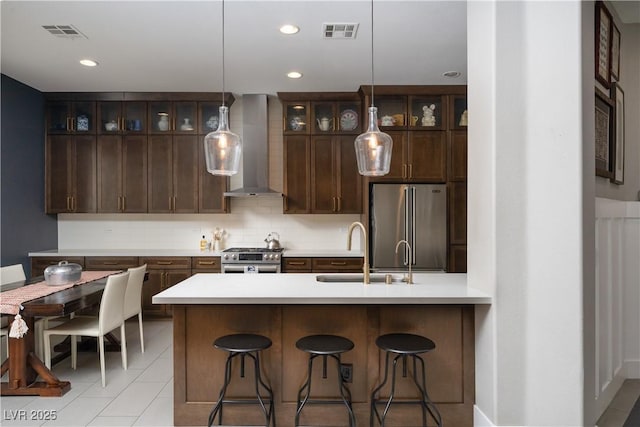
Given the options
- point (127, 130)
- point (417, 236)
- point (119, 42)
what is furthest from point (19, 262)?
point (417, 236)

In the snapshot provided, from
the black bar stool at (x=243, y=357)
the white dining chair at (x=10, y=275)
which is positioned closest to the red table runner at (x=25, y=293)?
the white dining chair at (x=10, y=275)

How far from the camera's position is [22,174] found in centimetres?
466

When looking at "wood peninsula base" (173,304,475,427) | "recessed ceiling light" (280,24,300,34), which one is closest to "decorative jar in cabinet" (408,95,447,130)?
"recessed ceiling light" (280,24,300,34)

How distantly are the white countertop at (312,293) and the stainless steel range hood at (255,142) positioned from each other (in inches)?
102

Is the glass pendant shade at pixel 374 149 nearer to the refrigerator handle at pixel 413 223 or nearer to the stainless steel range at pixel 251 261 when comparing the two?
the refrigerator handle at pixel 413 223

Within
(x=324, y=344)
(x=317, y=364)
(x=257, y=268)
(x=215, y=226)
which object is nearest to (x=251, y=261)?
(x=257, y=268)

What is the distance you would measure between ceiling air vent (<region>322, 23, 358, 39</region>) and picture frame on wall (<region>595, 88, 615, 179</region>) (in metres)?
1.86

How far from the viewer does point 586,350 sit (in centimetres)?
210

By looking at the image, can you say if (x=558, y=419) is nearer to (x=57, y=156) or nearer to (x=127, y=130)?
(x=127, y=130)

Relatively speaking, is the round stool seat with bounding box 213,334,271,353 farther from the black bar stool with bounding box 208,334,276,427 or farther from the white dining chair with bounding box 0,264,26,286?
the white dining chair with bounding box 0,264,26,286

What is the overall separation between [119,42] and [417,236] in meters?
3.66

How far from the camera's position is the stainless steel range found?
4695mm

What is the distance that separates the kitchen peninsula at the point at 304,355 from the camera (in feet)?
8.16

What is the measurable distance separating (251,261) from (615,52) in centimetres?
393
